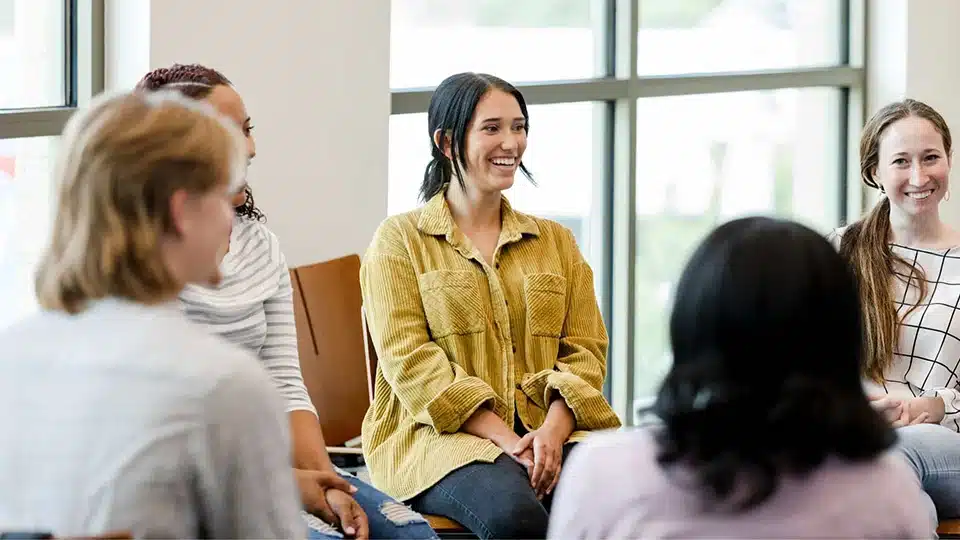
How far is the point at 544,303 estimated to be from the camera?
298 cm

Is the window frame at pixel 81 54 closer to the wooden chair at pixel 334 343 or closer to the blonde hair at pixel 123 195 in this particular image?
the wooden chair at pixel 334 343

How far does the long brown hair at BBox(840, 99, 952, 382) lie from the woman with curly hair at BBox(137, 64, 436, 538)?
1.21 m

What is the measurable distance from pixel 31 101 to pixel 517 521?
1.69 m

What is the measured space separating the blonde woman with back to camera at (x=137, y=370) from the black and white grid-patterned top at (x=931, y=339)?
1.95m

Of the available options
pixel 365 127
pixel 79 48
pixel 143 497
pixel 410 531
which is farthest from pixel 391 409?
pixel 143 497

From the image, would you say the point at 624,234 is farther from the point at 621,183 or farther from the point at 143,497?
the point at 143,497

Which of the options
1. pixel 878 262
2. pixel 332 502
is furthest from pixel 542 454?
pixel 878 262

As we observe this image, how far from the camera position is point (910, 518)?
148 centimetres

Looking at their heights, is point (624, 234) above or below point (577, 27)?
below

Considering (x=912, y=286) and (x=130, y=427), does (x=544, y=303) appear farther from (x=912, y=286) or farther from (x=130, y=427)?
(x=130, y=427)

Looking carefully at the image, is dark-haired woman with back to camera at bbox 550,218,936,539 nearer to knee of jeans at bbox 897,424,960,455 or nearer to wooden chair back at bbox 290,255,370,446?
knee of jeans at bbox 897,424,960,455

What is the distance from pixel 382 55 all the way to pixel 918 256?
1.57m

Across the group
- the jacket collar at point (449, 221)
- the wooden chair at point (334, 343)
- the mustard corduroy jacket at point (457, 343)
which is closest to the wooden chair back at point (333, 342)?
the wooden chair at point (334, 343)

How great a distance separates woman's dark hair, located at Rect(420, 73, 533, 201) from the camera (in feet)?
10.1
